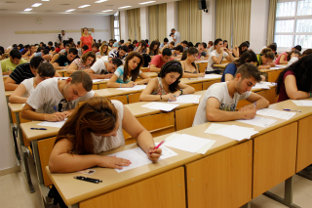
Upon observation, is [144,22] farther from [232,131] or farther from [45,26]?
[232,131]

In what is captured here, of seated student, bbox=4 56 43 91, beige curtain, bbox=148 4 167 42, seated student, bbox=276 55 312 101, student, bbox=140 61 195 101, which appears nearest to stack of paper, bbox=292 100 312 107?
seated student, bbox=276 55 312 101

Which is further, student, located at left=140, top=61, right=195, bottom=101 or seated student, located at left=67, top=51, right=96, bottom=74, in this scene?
seated student, located at left=67, top=51, right=96, bottom=74

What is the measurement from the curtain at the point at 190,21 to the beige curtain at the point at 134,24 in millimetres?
3947

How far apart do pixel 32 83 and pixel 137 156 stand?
79.8 inches

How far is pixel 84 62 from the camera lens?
4.90 meters

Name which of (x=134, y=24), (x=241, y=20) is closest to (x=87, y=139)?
(x=241, y=20)

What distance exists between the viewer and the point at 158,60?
207 inches

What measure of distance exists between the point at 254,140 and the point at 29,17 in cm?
1960

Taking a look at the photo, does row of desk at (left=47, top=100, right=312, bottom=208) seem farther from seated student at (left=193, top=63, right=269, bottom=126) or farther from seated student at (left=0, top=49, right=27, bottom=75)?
seated student at (left=0, top=49, right=27, bottom=75)

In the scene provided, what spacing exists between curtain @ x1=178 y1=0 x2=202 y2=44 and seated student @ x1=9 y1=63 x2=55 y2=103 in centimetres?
1020

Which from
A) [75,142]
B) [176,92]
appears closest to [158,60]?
[176,92]

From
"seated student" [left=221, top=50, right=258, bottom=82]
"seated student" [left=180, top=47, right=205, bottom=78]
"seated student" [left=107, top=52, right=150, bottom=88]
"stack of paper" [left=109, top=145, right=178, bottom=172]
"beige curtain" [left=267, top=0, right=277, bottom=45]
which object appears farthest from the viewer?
"beige curtain" [left=267, top=0, right=277, bottom=45]

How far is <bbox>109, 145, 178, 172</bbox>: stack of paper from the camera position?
145cm

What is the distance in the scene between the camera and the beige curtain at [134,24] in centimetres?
1647
